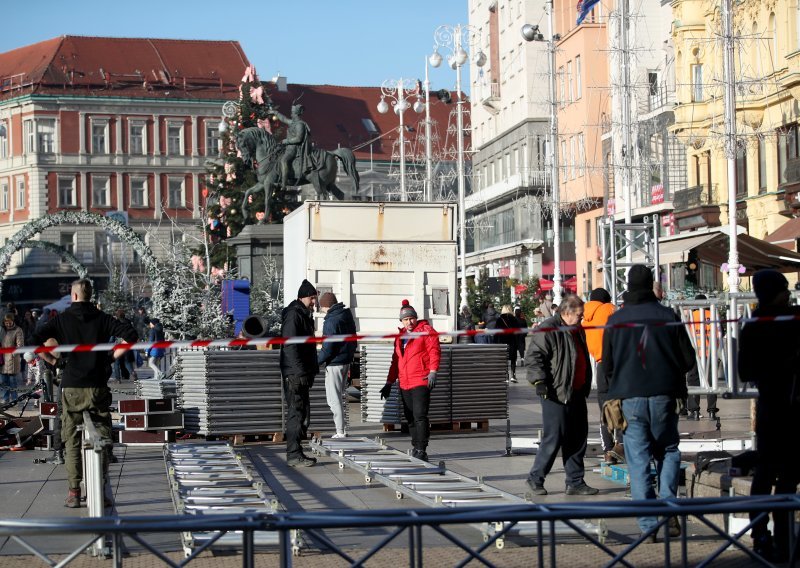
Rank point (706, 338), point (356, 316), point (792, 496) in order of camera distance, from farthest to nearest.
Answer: point (356, 316) < point (706, 338) < point (792, 496)

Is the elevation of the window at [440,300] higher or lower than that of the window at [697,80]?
lower

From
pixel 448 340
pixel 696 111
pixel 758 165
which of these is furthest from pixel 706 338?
pixel 696 111

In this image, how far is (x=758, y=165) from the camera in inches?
1900

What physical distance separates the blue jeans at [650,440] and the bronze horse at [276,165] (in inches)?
1086

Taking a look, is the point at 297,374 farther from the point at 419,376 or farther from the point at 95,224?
the point at 95,224

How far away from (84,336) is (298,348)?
3.53m

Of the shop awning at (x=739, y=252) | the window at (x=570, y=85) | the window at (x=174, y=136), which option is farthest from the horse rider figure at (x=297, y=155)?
the window at (x=174, y=136)

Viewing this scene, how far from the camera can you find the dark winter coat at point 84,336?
11.8 meters

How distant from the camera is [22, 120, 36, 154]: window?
10506cm

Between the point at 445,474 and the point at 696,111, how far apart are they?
138ft

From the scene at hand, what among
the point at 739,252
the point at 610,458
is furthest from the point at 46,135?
the point at 610,458

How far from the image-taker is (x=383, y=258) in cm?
2342

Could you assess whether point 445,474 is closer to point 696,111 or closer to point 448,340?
point 448,340

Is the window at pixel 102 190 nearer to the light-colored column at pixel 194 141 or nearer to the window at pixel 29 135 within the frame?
the window at pixel 29 135
